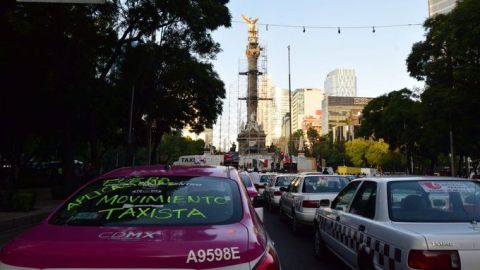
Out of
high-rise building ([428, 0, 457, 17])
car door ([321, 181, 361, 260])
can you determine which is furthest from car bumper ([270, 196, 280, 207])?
high-rise building ([428, 0, 457, 17])

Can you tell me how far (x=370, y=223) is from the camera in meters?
5.55

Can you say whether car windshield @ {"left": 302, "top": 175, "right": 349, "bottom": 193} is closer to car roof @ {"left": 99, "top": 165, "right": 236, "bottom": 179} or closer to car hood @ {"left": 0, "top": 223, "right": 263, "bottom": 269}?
car roof @ {"left": 99, "top": 165, "right": 236, "bottom": 179}

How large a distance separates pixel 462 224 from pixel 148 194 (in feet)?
9.86

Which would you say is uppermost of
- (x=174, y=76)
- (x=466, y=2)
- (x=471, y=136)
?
(x=466, y=2)

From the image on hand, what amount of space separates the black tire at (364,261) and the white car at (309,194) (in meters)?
5.39

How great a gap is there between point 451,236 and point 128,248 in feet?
9.38

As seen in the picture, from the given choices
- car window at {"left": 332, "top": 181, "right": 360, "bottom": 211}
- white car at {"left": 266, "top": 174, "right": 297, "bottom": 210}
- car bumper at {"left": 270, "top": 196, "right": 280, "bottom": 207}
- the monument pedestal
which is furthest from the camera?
the monument pedestal

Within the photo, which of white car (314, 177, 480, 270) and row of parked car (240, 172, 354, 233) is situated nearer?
white car (314, 177, 480, 270)

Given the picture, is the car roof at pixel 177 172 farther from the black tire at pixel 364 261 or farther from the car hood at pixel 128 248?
the black tire at pixel 364 261

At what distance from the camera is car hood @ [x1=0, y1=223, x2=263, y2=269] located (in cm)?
278

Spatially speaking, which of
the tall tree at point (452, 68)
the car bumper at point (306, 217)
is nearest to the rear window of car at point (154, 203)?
the car bumper at point (306, 217)

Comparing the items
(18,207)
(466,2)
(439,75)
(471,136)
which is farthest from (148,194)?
(471,136)

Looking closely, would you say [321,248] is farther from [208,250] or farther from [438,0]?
[438,0]

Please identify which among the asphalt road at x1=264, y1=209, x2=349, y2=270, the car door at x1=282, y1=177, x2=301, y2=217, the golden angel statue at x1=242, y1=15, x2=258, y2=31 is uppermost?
the golden angel statue at x1=242, y1=15, x2=258, y2=31
